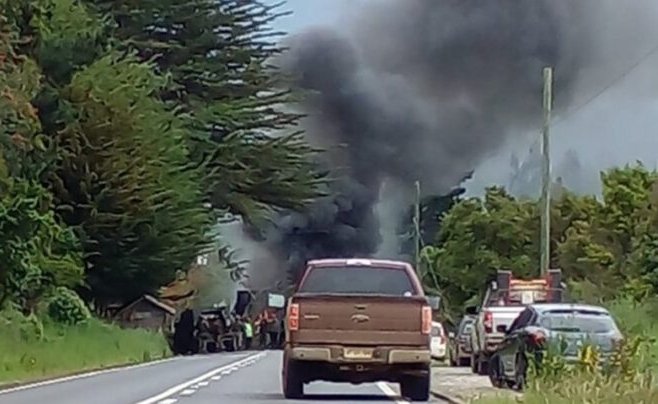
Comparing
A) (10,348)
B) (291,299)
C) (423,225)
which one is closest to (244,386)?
(291,299)

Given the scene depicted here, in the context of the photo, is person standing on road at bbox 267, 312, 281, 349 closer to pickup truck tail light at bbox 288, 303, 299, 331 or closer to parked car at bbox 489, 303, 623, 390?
parked car at bbox 489, 303, 623, 390

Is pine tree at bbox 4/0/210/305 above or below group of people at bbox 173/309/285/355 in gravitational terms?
above

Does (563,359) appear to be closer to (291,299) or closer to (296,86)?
(291,299)

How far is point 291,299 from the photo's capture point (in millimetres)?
23781

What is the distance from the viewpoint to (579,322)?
26.0m

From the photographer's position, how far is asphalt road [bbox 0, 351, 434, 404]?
81.0 feet

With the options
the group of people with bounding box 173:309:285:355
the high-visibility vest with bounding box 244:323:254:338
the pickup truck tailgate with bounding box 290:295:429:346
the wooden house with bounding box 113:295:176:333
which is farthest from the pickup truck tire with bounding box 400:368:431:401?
the high-visibility vest with bounding box 244:323:254:338

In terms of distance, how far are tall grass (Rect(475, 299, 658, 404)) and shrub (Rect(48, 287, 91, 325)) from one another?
3297 cm

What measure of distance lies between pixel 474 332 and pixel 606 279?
106 ft

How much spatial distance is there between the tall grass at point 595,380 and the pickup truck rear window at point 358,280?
3582 mm

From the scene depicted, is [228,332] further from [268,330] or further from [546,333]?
[546,333]

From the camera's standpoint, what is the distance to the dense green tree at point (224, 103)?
64.5 meters

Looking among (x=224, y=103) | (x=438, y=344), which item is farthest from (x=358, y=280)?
(x=224, y=103)

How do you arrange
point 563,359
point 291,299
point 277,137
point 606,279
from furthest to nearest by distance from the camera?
1. point 606,279
2. point 277,137
3. point 291,299
4. point 563,359
